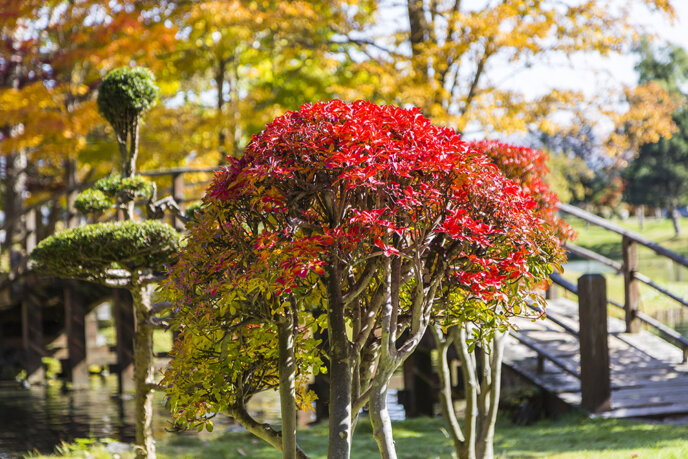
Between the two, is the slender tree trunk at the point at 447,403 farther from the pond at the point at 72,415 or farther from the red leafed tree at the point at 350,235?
the pond at the point at 72,415

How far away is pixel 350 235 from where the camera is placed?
11.7 feet

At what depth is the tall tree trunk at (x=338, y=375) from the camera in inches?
153

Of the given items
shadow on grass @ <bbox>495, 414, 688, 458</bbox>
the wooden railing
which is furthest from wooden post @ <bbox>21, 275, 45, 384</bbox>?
the wooden railing

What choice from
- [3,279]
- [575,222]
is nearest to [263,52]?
[3,279]

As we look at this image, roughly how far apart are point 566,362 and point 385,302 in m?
4.90

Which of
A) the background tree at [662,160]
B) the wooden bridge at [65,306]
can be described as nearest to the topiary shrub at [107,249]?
the wooden bridge at [65,306]

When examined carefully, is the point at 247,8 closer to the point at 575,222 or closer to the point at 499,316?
the point at 499,316

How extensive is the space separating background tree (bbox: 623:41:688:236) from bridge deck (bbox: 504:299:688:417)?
34.1m

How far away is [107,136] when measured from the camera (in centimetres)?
1778

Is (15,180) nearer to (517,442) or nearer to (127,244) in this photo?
(127,244)

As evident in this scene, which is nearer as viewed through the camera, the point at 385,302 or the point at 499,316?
the point at 385,302

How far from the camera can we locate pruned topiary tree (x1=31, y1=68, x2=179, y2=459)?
568 centimetres

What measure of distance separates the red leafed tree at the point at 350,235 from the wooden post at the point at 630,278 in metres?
4.75

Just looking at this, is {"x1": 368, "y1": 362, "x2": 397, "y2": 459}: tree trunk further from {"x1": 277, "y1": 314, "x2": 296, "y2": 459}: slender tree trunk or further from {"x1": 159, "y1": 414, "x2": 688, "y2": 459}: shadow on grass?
{"x1": 159, "y1": 414, "x2": 688, "y2": 459}: shadow on grass
